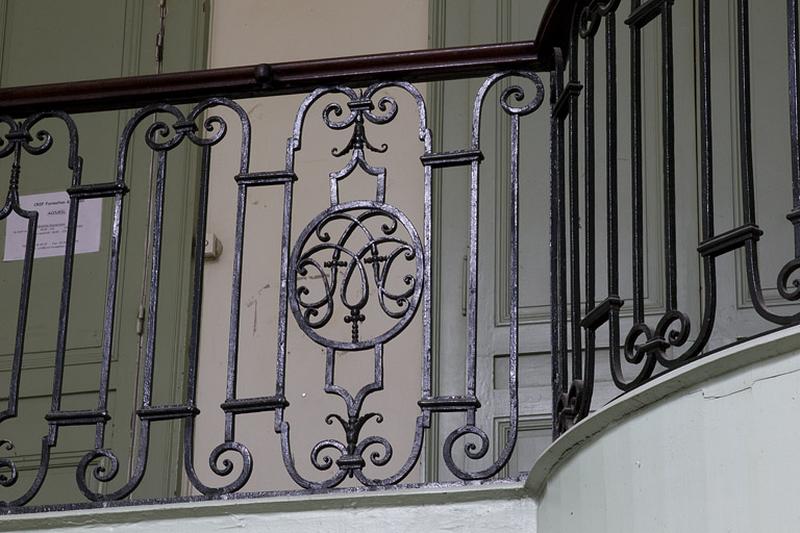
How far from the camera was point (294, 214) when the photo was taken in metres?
5.12

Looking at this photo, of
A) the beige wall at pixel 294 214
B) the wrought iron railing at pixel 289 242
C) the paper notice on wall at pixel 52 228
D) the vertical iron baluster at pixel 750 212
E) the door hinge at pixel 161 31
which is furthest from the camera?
the door hinge at pixel 161 31

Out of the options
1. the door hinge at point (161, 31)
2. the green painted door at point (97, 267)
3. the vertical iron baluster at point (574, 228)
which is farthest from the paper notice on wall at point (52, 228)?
the vertical iron baluster at point (574, 228)

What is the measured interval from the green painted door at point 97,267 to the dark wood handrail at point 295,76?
1.51m

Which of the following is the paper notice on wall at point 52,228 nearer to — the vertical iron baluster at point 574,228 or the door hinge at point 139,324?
the door hinge at point 139,324

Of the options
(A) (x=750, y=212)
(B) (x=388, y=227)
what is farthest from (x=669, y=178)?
(B) (x=388, y=227)

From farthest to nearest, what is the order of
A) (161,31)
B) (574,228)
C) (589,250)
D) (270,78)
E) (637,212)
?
(161,31) < (270,78) < (574,228) < (589,250) < (637,212)


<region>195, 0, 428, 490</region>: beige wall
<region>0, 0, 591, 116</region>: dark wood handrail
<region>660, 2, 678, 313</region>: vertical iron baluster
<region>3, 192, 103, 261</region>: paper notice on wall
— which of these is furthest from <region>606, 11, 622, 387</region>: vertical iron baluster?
<region>3, 192, 103, 261</region>: paper notice on wall

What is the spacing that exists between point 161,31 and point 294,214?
0.94m

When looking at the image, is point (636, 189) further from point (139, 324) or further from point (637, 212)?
point (139, 324)

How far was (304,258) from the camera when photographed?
3.24 meters

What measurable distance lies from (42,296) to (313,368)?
1044 millimetres

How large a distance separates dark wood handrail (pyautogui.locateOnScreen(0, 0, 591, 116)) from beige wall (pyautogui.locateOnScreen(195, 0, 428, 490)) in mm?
1580

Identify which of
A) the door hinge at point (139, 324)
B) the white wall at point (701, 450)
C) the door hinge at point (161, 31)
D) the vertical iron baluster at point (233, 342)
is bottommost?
the white wall at point (701, 450)

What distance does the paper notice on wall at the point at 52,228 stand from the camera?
5164 millimetres
